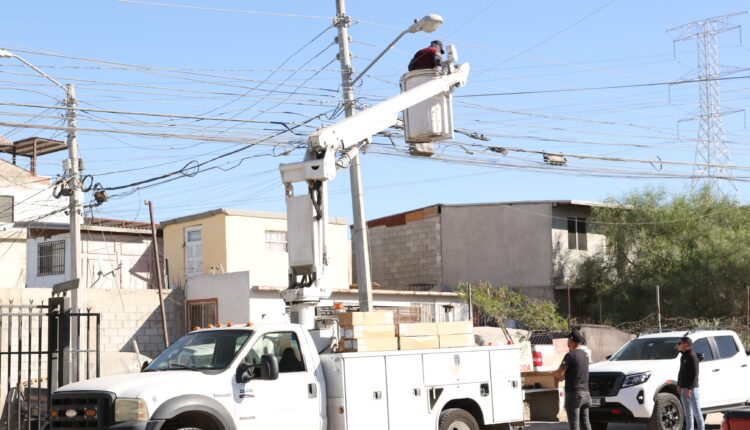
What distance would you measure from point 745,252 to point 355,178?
20.4m

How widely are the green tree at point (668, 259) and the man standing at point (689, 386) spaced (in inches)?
838

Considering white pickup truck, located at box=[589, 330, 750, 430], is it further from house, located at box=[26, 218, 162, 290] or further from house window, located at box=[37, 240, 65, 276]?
house window, located at box=[37, 240, 65, 276]

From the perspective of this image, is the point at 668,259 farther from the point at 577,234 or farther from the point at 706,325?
the point at 706,325

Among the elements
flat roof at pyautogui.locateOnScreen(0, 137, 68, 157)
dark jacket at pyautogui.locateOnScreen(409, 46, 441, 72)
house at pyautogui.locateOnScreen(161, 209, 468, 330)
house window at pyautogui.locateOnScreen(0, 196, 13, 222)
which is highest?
flat roof at pyautogui.locateOnScreen(0, 137, 68, 157)

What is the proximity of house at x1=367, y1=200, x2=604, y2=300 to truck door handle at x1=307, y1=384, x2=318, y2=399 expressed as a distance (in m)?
27.9

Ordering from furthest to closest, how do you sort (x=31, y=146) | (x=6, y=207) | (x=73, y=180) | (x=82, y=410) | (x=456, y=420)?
(x=31, y=146), (x=6, y=207), (x=73, y=180), (x=456, y=420), (x=82, y=410)

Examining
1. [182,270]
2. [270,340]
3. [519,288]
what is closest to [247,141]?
[270,340]

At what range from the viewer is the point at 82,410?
1074 cm

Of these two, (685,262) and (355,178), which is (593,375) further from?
(685,262)

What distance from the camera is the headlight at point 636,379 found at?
16.3 meters

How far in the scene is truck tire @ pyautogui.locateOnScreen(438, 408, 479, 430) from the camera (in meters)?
13.0

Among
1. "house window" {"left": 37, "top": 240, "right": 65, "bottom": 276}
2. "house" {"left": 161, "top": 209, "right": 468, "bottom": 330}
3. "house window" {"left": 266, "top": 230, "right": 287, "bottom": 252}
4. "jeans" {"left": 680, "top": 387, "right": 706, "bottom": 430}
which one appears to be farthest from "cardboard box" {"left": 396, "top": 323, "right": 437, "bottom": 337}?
"house window" {"left": 37, "top": 240, "right": 65, "bottom": 276}

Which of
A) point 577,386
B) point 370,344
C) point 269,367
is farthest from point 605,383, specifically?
point 269,367

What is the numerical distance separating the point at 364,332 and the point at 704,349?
8.12 m
